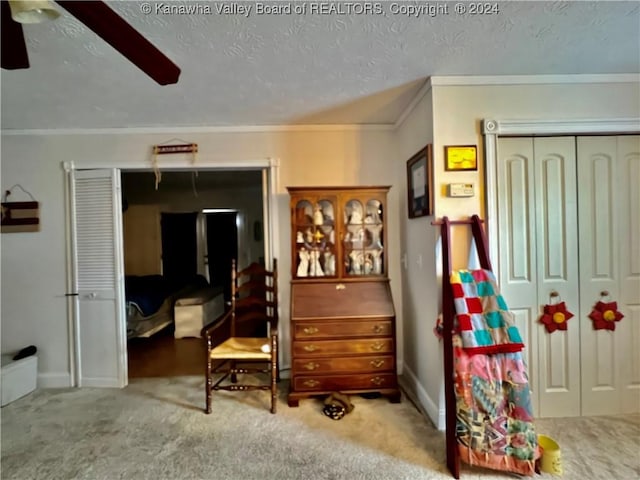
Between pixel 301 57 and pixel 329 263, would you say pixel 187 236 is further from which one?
pixel 301 57

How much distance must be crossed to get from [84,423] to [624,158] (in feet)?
13.7

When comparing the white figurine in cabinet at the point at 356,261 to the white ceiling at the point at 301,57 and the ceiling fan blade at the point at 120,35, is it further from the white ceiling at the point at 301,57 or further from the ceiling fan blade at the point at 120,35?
the ceiling fan blade at the point at 120,35

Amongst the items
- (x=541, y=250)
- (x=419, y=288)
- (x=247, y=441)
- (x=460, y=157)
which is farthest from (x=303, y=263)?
(x=541, y=250)

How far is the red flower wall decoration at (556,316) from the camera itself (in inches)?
93.5

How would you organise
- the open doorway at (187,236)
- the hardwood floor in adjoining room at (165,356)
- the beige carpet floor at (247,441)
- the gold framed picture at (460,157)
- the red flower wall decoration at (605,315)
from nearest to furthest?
the beige carpet floor at (247,441)
the gold framed picture at (460,157)
the red flower wall decoration at (605,315)
the hardwood floor in adjoining room at (165,356)
the open doorway at (187,236)

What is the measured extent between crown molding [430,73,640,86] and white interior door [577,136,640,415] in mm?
380

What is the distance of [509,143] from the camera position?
2.36 m

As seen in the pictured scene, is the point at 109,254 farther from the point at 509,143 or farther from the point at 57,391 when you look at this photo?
the point at 509,143

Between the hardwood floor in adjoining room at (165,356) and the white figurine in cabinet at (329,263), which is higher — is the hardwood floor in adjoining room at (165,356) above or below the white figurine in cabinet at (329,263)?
below

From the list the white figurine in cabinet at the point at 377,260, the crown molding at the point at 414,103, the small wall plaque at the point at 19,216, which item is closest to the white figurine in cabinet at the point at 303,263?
the white figurine in cabinet at the point at 377,260

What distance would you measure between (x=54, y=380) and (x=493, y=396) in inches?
140

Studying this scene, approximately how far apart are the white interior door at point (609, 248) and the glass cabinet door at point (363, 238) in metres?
1.41

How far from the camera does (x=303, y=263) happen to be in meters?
3.05

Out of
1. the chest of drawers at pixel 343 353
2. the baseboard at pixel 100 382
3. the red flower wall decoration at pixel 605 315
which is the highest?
the red flower wall decoration at pixel 605 315
